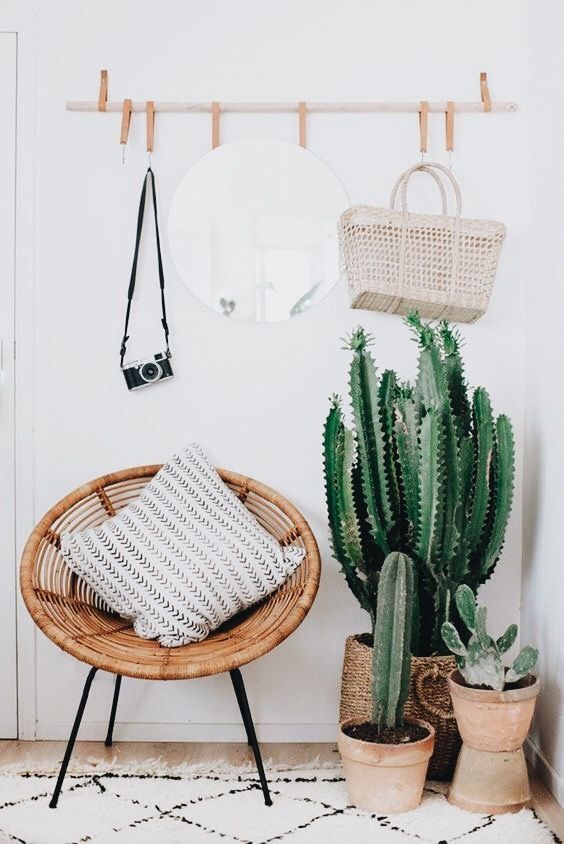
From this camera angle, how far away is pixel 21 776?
2.33 meters

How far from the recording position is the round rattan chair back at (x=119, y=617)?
2.04 m

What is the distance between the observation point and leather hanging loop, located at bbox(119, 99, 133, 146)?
264 cm

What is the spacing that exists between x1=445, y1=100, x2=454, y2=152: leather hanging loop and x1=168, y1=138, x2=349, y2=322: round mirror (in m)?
0.35

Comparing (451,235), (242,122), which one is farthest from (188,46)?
(451,235)

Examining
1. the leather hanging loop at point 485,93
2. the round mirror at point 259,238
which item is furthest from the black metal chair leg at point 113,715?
the leather hanging loop at point 485,93

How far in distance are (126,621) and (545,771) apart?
1.14 metres

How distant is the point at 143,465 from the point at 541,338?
1173mm

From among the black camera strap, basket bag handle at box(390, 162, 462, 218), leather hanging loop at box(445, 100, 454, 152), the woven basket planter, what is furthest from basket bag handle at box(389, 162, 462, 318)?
the woven basket planter

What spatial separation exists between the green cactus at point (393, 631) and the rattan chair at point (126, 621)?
20cm

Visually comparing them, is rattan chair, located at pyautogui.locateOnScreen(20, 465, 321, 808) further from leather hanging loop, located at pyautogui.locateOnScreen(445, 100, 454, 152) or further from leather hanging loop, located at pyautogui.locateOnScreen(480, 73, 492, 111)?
leather hanging loop, located at pyautogui.locateOnScreen(480, 73, 492, 111)

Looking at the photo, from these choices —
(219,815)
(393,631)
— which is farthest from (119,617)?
(393,631)

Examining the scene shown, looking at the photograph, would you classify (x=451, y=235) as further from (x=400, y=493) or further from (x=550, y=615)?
(x=550, y=615)

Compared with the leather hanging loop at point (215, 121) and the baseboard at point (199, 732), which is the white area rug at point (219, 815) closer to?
the baseboard at point (199, 732)

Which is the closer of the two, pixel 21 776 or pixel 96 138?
pixel 21 776
